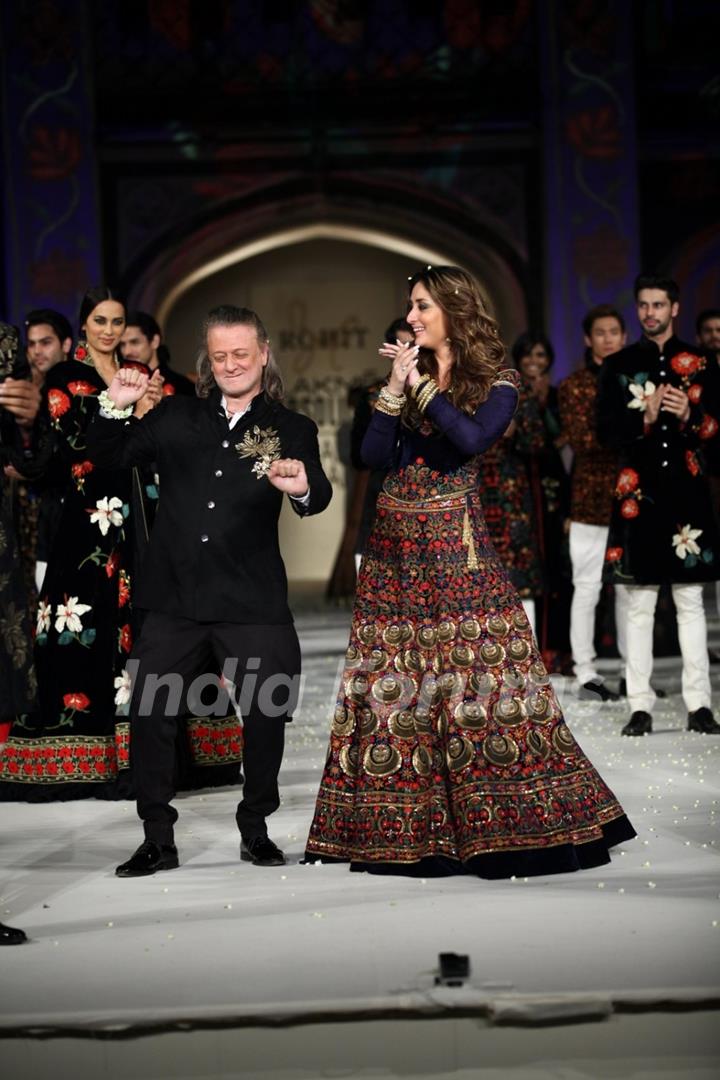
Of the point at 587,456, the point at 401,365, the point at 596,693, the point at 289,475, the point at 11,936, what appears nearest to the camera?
the point at 11,936

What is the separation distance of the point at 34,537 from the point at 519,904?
3.36 metres

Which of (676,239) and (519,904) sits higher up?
(676,239)

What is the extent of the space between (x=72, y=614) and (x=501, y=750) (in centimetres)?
173

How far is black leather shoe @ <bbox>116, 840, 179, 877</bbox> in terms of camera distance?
13.2 feet

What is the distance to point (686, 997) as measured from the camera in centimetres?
287

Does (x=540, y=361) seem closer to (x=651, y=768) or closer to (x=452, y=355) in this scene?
(x=651, y=768)

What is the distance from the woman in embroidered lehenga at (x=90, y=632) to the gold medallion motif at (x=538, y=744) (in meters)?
1.49

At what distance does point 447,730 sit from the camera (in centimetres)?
400

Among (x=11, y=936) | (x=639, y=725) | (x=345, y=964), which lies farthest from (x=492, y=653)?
(x=639, y=725)

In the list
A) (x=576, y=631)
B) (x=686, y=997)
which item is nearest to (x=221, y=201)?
(x=576, y=631)

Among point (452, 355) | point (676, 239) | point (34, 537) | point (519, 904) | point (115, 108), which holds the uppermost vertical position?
point (115, 108)

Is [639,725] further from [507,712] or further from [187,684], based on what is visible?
[187,684]

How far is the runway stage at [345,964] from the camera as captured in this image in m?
2.76

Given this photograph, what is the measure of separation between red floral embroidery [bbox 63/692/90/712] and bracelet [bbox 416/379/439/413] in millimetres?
1737
